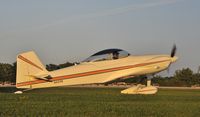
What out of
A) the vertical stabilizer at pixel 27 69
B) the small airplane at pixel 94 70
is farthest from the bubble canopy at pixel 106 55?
the vertical stabilizer at pixel 27 69

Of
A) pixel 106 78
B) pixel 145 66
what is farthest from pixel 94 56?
pixel 145 66

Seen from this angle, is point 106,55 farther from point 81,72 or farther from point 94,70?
point 81,72

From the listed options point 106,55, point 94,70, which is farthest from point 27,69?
point 106,55

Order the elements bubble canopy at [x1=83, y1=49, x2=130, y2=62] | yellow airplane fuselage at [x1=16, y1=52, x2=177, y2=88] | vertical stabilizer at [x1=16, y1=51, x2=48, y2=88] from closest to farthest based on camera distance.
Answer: yellow airplane fuselage at [x1=16, y1=52, x2=177, y2=88], vertical stabilizer at [x1=16, y1=51, x2=48, y2=88], bubble canopy at [x1=83, y1=49, x2=130, y2=62]

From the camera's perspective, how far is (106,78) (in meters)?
27.0

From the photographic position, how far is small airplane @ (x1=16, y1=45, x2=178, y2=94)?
2612cm

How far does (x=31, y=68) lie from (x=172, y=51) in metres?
9.67

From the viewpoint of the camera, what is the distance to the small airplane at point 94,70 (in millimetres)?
26125

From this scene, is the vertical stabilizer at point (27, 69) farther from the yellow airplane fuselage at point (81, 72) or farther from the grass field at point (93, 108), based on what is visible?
the grass field at point (93, 108)

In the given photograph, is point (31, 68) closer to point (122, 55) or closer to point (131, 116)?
point (122, 55)

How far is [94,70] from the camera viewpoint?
26406 millimetres

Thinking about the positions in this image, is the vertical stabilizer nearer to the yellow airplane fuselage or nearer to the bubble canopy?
the yellow airplane fuselage

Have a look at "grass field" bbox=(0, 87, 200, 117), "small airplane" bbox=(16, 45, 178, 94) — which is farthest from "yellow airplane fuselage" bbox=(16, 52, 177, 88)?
"grass field" bbox=(0, 87, 200, 117)

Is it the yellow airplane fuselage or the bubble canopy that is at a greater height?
the bubble canopy
